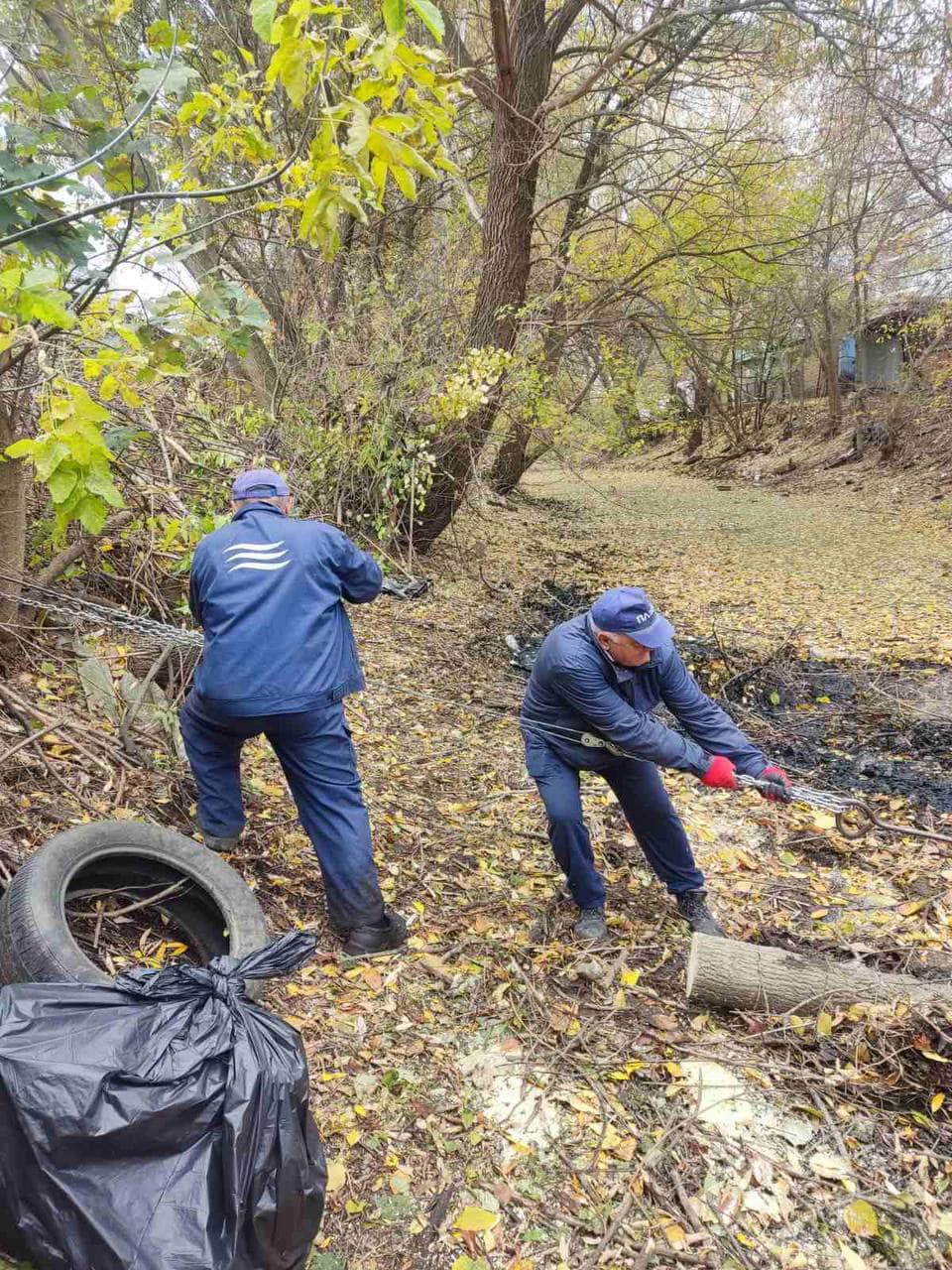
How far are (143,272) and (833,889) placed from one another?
13.0 ft

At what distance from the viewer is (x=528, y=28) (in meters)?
8.91

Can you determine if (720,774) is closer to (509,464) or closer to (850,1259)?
(850,1259)

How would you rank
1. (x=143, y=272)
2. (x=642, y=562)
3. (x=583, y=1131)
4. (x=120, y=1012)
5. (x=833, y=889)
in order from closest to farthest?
(x=120, y=1012) < (x=583, y=1131) < (x=143, y=272) < (x=833, y=889) < (x=642, y=562)

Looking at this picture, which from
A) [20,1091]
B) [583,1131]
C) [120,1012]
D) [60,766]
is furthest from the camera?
[60,766]

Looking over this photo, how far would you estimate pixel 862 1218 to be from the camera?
7.17 ft

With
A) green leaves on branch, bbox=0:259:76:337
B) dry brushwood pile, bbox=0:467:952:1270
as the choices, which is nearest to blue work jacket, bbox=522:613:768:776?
dry brushwood pile, bbox=0:467:952:1270

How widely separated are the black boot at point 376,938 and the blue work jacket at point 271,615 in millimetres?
889

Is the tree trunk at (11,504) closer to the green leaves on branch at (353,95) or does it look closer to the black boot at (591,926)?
the green leaves on branch at (353,95)

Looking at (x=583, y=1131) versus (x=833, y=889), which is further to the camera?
(x=833, y=889)

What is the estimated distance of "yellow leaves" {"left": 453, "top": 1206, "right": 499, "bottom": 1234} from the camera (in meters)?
2.12

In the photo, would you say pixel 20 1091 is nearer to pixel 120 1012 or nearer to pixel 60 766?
pixel 120 1012

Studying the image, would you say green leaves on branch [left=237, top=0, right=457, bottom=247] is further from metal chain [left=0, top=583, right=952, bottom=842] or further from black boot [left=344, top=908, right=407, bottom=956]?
black boot [left=344, top=908, right=407, bottom=956]

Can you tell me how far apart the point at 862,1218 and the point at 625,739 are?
5.01 ft

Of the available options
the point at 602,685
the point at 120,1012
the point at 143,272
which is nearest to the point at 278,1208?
the point at 120,1012
